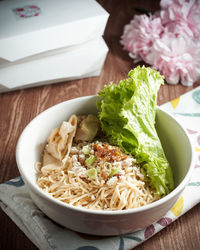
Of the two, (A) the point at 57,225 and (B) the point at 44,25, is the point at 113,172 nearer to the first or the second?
(A) the point at 57,225

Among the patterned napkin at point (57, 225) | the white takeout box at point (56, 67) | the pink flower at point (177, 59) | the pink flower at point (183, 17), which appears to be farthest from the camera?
the pink flower at point (183, 17)

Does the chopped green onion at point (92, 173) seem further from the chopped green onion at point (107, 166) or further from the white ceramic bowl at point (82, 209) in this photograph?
the white ceramic bowl at point (82, 209)

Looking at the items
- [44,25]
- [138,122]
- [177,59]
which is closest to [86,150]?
[138,122]

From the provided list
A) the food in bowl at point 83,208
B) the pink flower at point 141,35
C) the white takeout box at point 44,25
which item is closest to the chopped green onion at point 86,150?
the food in bowl at point 83,208

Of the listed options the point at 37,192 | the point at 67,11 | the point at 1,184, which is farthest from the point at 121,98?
the point at 67,11

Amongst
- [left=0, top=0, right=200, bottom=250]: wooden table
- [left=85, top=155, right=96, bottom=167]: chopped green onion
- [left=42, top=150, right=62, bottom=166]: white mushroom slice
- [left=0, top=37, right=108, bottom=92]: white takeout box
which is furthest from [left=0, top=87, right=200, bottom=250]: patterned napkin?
[left=0, top=37, right=108, bottom=92]: white takeout box

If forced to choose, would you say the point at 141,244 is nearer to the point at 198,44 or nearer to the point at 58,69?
the point at 58,69

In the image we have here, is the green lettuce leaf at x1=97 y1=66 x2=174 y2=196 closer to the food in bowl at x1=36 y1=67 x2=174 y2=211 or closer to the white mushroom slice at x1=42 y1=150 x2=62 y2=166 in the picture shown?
the food in bowl at x1=36 y1=67 x2=174 y2=211
